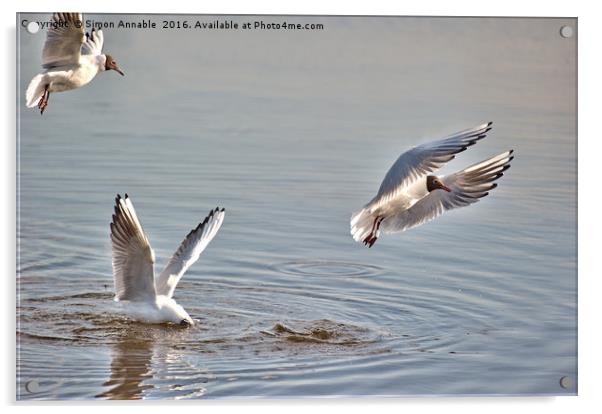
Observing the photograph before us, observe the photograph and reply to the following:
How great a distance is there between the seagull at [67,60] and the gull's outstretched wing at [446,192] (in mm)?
1417

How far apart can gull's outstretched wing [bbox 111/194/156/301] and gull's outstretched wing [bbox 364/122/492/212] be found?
1.10 m

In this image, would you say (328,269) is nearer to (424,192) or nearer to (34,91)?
(424,192)

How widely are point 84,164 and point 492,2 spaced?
6.44ft

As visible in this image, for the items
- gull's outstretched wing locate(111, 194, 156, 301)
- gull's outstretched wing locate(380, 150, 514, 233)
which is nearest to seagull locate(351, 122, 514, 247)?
gull's outstretched wing locate(380, 150, 514, 233)

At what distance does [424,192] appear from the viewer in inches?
327

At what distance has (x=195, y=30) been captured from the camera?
8141mm

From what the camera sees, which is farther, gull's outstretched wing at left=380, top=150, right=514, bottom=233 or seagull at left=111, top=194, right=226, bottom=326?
gull's outstretched wing at left=380, top=150, right=514, bottom=233

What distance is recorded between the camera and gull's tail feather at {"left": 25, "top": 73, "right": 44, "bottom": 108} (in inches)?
317

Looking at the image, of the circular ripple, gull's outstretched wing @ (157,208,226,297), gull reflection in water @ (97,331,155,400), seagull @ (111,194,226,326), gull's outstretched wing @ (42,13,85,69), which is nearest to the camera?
gull reflection in water @ (97,331,155,400)

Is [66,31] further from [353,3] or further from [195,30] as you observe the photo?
[353,3]

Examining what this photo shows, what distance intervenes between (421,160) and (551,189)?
61 cm

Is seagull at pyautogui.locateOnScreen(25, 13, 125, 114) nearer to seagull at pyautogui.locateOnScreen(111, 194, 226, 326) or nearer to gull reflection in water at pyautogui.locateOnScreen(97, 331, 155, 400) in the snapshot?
seagull at pyautogui.locateOnScreen(111, 194, 226, 326)

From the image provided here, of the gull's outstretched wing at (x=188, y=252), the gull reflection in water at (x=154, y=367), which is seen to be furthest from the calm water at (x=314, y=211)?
the gull's outstretched wing at (x=188, y=252)

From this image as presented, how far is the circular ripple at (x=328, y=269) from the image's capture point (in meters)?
8.65
